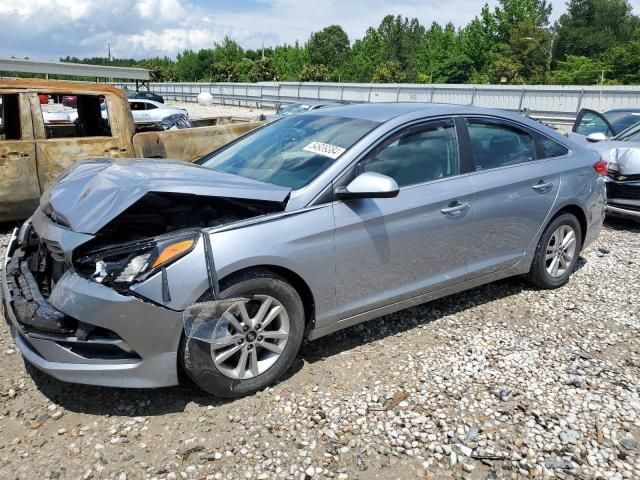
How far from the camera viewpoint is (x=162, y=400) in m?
2.98

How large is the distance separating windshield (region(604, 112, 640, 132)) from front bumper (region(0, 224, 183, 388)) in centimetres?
995

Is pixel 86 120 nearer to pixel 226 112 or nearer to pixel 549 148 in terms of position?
pixel 549 148

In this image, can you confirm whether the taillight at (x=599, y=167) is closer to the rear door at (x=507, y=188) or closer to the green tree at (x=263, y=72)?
the rear door at (x=507, y=188)

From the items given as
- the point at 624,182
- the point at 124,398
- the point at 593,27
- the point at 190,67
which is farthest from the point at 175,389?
the point at 190,67

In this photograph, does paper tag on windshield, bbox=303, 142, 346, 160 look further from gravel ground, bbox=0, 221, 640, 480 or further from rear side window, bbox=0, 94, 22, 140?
rear side window, bbox=0, 94, 22, 140

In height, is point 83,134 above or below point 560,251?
above

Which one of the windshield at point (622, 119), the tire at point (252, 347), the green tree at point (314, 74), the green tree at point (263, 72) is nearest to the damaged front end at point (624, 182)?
the windshield at point (622, 119)

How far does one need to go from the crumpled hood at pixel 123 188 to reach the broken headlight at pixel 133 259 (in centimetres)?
16

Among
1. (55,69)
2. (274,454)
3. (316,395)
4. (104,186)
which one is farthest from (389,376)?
(55,69)

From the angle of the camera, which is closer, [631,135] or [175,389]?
Answer: [175,389]

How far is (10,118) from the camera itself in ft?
20.7

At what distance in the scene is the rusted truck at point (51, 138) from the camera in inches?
239

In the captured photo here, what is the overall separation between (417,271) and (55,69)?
30006 mm

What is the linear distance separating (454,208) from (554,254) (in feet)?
5.02
